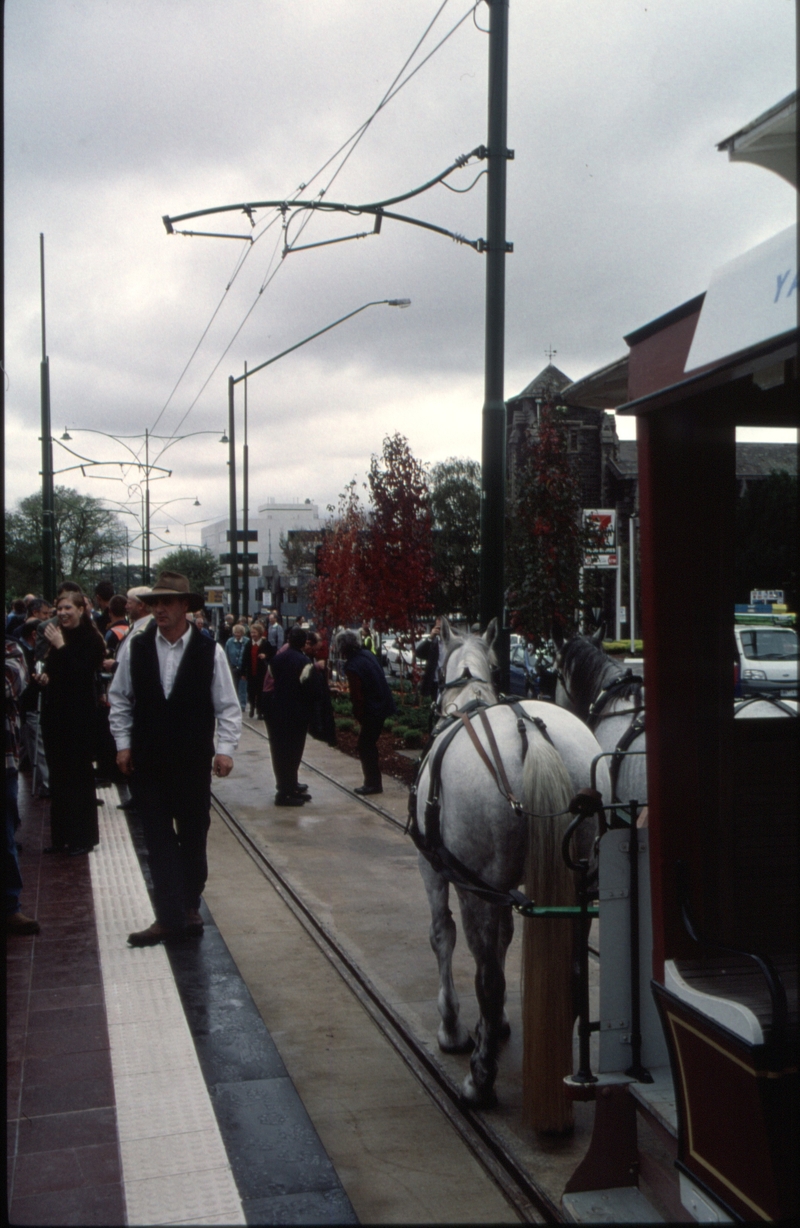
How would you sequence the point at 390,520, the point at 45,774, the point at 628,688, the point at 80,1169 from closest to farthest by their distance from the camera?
the point at 80,1169, the point at 628,688, the point at 45,774, the point at 390,520

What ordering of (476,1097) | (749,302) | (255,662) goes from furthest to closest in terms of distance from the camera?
(255,662) < (476,1097) < (749,302)

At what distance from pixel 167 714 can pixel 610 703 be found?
250 centimetres

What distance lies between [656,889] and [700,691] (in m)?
0.59

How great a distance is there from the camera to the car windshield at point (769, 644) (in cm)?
278

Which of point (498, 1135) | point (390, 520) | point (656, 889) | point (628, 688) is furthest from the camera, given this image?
point (390, 520)

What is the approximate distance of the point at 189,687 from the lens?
623cm

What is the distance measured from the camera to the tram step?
307cm

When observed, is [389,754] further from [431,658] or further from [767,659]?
[767,659]

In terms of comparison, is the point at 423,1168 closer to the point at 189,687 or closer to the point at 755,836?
the point at 755,836

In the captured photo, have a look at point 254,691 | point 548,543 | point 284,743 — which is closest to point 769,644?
point 284,743

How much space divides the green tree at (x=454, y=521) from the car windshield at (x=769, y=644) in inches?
1658

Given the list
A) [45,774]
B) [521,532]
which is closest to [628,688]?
[45,774]

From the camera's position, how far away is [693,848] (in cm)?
312

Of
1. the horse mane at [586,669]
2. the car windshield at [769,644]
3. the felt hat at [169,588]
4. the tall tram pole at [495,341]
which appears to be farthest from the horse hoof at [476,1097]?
the tall tram pole at [495,341]
